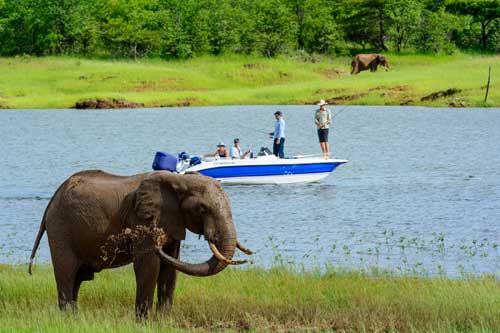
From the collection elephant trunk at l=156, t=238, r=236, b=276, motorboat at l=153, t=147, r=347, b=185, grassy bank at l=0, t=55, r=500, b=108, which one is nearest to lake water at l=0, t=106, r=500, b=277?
motorboat at l=153, t=147, r=347, b=185

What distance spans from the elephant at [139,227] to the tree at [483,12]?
319ft

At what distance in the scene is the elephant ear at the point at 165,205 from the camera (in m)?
11.2

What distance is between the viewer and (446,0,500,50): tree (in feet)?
348

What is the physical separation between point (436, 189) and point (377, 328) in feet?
68.2

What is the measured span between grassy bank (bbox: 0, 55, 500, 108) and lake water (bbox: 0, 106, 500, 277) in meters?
2.59

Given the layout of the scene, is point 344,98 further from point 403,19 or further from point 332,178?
point 332,178

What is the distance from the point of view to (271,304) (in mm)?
12992

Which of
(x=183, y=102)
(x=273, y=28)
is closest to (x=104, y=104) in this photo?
(x=183, y=102)

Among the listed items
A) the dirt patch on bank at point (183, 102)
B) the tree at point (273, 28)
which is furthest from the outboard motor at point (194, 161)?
the tree at point (273, 28)

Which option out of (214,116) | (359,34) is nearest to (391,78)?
(214,116)

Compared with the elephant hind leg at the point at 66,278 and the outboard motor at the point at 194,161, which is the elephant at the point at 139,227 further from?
the outboard motor at the point at 194,161

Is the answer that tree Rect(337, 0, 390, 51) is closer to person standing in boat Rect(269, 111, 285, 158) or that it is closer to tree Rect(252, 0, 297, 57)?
tree Rect(252, 0, 297, 57)

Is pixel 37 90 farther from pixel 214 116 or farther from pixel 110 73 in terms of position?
pixel 214 116

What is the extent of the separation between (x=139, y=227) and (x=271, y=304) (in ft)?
8.38
